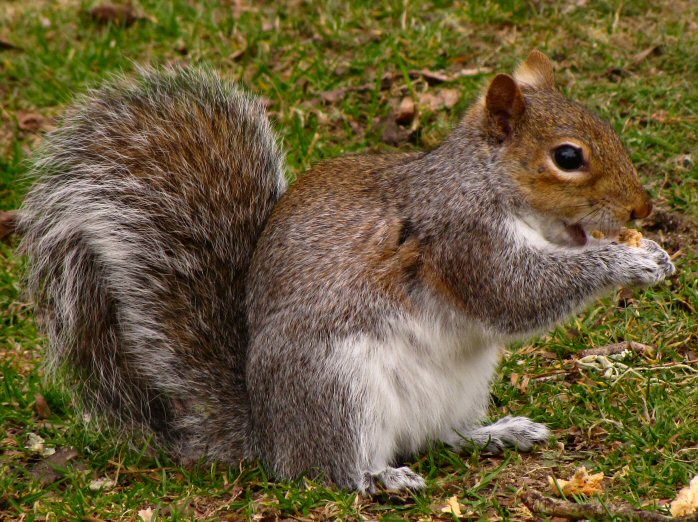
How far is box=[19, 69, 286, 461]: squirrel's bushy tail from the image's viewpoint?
3145 millimetres

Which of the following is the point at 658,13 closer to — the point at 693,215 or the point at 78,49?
the point at 693,215

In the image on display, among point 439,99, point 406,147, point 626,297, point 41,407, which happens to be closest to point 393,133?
point 406,147

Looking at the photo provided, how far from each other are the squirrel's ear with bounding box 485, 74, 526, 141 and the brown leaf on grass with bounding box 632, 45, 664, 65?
2.02 meters

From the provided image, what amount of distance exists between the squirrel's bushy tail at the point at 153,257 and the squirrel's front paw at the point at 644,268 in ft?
3.70

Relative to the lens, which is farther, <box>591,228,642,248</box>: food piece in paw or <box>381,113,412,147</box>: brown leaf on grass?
<box>381,113,412,147</box>: brown leaf on grass

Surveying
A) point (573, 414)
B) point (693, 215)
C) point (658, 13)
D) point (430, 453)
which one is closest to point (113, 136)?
point (430, 453)

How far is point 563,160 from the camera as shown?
2.92 meters

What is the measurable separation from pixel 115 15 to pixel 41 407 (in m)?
2.68

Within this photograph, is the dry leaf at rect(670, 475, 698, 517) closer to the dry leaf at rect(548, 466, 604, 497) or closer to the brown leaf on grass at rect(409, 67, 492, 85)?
the dry leaf at rect(548, 466, 604, 497)

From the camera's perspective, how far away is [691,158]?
4.30 metres

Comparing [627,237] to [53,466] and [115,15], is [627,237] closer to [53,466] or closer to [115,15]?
[53,466]

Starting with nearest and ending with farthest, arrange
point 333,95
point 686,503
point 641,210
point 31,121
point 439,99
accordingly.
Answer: point 686,503
point 641,210
point 439,99
point 333,95
point 31,121

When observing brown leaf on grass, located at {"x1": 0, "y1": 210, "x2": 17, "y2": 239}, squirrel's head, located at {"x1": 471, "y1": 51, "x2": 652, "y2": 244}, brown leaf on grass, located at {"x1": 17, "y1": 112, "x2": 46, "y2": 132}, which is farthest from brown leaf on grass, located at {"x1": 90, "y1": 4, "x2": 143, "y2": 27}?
squirrel's head, located at {"x1": 471, "y1": 51, "x2": 652, "y2": 244}

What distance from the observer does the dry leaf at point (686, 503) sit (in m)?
2.45
